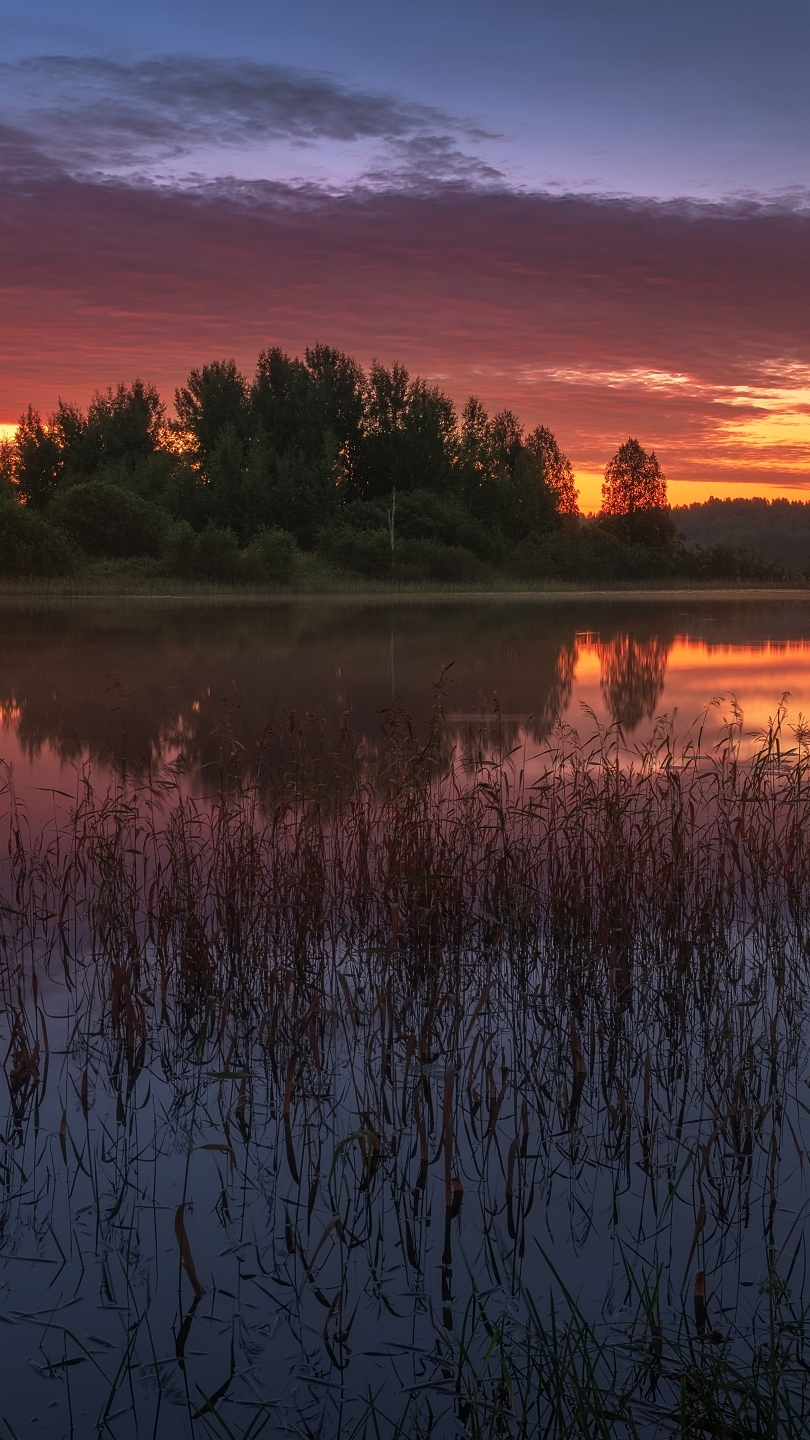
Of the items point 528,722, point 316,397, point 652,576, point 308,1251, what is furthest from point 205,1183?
point 652,576

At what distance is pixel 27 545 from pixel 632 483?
207ft

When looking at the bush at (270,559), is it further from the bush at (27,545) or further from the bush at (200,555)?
the bush at (27,545)

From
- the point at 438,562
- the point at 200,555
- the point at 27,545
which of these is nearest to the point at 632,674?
the point at 27,545

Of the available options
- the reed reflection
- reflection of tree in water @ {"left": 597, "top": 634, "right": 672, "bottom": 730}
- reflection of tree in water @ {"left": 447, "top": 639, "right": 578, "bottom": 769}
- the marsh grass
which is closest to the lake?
the marsh grass

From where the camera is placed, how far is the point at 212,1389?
10.7ft

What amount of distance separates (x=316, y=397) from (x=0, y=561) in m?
31.2

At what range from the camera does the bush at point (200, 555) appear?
67375mm

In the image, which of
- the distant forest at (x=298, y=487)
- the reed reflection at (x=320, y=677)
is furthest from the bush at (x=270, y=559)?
the reed reflection at (x=320, y=677)

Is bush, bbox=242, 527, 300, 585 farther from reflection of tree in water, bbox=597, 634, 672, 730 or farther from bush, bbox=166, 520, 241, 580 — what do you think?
reflection of tree in water, bbox=597, 634, 672, 730

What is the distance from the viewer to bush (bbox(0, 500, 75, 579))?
6009 centimetres

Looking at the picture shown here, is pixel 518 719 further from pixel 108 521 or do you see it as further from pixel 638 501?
pixel 638 501

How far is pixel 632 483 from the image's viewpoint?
10744cm

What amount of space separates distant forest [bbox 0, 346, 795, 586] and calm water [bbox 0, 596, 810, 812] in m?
21.1

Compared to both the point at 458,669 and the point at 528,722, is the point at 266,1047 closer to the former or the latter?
the point at 528,722
